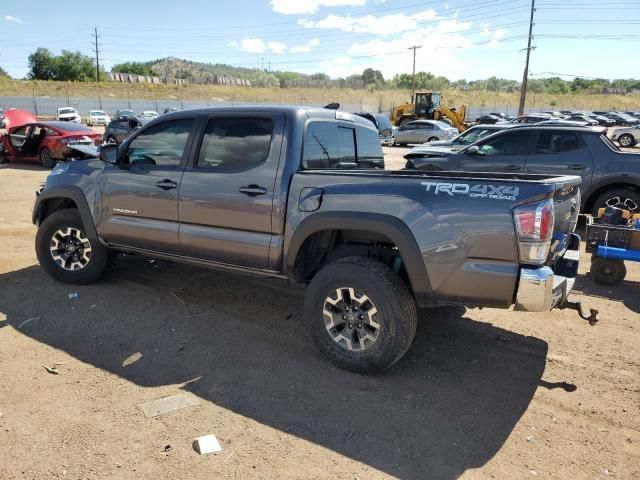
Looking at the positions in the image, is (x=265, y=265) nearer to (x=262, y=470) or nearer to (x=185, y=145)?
(x=185, y=145)

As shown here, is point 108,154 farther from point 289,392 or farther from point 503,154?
point 503,154

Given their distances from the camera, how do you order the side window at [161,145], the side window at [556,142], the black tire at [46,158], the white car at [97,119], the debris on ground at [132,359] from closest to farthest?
1. the debris on ground at [132,359]
2. the side window at [161,145]
3. the side window at [556,142]
4. the black tire at [46,158]
5. the white car at [97,119]

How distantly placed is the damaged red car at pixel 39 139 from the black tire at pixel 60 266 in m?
11.0

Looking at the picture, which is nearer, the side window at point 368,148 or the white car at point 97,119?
the side window at point 368,148

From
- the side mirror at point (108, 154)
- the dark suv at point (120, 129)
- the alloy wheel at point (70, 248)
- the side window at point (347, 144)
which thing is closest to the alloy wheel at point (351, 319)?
the side window at point (347, 144)

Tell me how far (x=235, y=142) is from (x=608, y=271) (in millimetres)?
4397

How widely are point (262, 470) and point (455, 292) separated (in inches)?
62.5

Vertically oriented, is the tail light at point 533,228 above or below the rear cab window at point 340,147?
below

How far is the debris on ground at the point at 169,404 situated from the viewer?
10.7 feet

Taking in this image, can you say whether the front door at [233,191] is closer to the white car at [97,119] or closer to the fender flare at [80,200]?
the fender flare at [80,200]

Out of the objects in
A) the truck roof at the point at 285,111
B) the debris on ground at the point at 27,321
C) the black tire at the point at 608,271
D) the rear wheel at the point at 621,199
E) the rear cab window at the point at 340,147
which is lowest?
the debris on ground at the point at 27,321

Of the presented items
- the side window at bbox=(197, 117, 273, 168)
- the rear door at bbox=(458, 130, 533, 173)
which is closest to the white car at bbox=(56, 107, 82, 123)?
the rear door at bbox=(458, 130, 533, 173)

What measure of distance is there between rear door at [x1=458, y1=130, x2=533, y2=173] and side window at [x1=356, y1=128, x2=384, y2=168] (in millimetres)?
4216

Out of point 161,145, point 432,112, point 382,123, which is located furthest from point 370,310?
point 432,112
